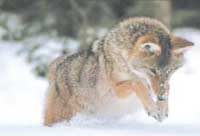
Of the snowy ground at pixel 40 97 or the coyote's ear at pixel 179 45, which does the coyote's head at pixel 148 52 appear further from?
the snowy ground at pixel 40 97

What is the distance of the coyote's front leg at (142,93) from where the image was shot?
7516 mm

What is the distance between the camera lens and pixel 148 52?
7.65 m

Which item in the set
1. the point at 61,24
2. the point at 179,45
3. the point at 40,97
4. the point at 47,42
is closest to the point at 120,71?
the point at 179,45

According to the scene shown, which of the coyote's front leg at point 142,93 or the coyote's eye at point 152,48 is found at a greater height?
the coyote's eye at point 152,48

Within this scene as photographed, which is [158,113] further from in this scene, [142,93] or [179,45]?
[179,45]

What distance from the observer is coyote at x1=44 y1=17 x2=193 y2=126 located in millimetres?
7605

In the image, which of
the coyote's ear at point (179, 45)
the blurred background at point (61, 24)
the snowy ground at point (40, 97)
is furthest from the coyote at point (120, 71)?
the blurred background at point (61, 24)

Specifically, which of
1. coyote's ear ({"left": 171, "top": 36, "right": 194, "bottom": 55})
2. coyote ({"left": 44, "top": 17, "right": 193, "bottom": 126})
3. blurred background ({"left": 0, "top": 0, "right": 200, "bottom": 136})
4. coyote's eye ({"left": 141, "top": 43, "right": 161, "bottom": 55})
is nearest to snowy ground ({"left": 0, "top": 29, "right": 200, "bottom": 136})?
blurred background ({"left": 0, "top": 0, "right": 200, "bottom": 136})

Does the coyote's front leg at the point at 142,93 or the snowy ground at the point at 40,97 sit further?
the snowy ground at the point at 40,97

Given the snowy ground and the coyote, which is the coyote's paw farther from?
the snowy ground

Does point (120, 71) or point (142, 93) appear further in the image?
point (120, 71)

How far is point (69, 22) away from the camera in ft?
52.9

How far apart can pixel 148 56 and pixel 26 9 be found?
10.3 m

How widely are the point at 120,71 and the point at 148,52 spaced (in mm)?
458
